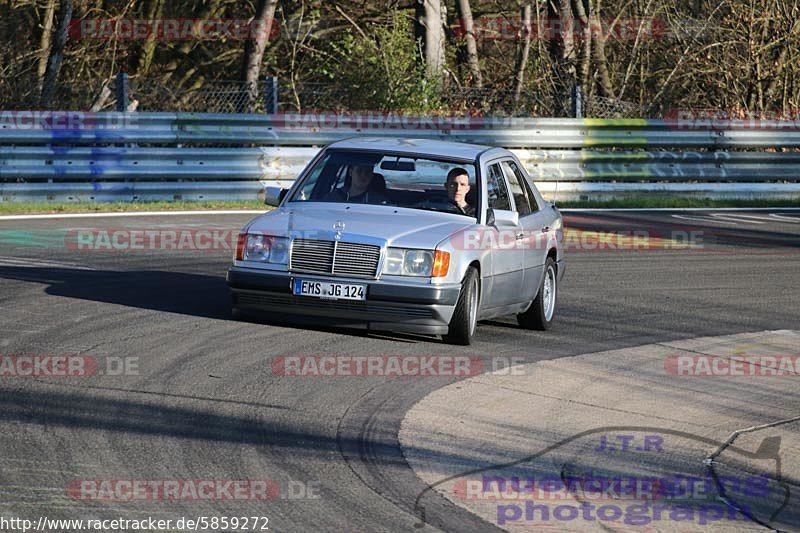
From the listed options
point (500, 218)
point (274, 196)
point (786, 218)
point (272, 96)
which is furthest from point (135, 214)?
point (786, 218)

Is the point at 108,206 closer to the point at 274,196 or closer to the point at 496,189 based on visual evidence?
the point at 274,196

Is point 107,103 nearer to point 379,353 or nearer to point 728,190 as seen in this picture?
point 728,190

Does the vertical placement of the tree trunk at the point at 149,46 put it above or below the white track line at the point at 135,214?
above

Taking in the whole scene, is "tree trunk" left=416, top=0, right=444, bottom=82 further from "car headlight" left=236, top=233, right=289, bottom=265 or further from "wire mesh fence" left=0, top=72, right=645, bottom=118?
"car headlight" left=236, top=233, right=289, bottom=265

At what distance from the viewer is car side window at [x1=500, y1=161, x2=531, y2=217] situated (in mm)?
10906

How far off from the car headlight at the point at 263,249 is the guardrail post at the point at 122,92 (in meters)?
10.3

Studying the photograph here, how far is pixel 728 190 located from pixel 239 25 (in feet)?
39.3

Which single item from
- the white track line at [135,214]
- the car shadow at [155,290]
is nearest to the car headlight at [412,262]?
the car shadow at [155,290]

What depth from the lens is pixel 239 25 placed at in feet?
96.6

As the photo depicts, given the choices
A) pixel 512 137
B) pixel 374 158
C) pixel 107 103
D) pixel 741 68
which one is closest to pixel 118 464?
pixel 374 158

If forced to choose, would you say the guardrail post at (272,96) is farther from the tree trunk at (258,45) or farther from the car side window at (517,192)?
the car side window at (517,192)

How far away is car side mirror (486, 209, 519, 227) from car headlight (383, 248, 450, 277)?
0.87 meters

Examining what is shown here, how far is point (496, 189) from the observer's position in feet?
34.7

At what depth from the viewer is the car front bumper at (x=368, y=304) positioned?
9227 millimetres
